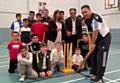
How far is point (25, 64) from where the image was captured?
4.99 meters

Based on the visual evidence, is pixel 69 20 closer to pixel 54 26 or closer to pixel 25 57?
pixel 54 26

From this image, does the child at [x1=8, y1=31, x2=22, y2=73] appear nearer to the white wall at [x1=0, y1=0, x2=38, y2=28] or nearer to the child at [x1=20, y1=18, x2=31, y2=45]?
the child at [x1=20, y1=18, x2=31, y2=45]

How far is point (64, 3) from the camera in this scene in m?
15.5

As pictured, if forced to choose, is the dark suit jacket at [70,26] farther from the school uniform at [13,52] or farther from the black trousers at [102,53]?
the black trousers at [102,53]

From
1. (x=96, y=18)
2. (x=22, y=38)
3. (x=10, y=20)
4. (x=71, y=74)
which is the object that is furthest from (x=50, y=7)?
(x=96, y=18)

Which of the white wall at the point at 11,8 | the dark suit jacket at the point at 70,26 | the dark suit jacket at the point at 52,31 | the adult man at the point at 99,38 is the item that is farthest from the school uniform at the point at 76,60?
the white wall at the point at 11,8

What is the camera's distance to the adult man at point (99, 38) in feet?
14.3

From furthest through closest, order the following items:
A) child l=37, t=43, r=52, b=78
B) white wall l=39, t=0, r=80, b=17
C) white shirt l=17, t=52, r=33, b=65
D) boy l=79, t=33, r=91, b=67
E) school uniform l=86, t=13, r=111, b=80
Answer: white wall l=39, t=0, r=80, b=17
boy l=79, t=33, r=91, b=67
child l=37, t=43, r=52, b=78
white shirt l=17, t=52, r=33, b=65
school uniform l=86, t=13, r=111, b=80

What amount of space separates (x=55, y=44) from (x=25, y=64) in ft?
3.29

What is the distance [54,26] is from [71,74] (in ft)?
3.91

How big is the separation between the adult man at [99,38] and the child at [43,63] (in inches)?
46.2

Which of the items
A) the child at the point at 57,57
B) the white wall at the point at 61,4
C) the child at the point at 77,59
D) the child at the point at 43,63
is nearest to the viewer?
the child at the point at 43,63

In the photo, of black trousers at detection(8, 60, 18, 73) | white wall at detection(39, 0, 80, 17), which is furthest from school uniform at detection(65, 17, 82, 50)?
white wall at detection(39, 0, 80, 17)

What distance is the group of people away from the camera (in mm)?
4484
